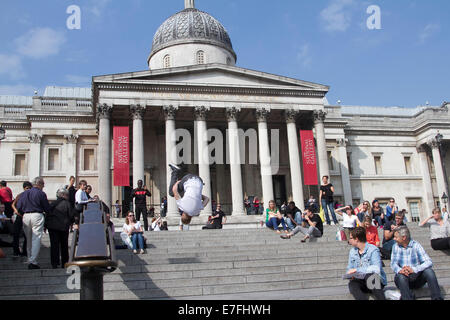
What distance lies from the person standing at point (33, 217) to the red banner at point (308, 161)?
64.2ft

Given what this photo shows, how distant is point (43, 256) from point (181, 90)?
55.8 feet

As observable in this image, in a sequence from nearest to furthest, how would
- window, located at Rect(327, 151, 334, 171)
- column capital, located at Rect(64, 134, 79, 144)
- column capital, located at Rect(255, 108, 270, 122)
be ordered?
1. column capital, located at Rect(255, 108, 270, 122)
2. column capital, located at Rect(64, 134, 79, 144)
3. window, located at Rect(327, 151, 334, 171)

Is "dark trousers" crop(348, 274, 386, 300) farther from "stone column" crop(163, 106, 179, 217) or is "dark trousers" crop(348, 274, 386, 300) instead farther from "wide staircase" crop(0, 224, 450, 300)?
"stone column" crop(163, 106, 179, 217)

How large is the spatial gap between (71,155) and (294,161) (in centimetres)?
1547

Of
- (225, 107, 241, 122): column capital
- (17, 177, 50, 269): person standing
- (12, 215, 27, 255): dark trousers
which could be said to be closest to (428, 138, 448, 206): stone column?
(225, 107, 241, 122): column capital

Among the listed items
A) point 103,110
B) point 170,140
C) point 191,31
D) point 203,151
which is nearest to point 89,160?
point 103,110

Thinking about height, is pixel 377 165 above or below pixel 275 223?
above

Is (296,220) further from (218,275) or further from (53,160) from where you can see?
(53,160)

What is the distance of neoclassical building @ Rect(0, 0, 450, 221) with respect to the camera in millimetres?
26234

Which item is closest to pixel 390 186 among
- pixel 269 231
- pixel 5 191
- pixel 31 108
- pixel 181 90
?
pixel 181 90

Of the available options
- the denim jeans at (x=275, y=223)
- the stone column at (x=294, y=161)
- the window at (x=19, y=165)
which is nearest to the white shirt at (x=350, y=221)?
the denim jeans at (x=275, y=223)

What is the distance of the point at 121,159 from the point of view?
81.3 feet

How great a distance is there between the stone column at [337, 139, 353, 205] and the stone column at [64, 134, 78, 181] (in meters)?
20.4

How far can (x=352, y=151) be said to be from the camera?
37.2m
